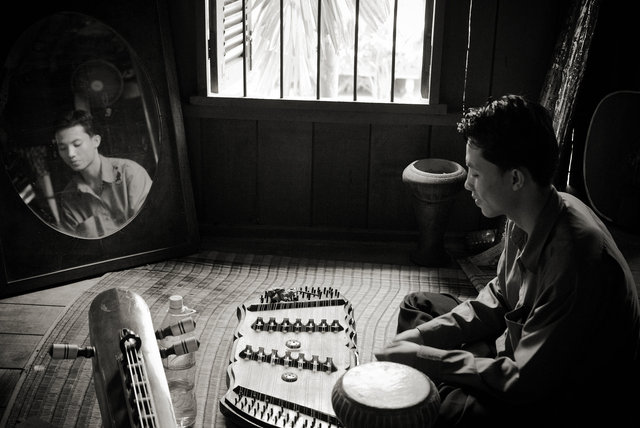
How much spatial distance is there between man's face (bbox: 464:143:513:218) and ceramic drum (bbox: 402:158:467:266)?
170 cm

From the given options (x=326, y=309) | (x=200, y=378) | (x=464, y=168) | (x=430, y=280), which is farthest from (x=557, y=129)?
(x=200, y=378)

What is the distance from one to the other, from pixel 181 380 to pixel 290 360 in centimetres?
43

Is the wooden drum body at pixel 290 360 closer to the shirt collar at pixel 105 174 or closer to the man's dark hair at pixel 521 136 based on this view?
the man's dark hair at pixel 521 136

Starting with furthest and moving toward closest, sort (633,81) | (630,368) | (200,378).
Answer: (633,81) < (200,378) < (630,368)

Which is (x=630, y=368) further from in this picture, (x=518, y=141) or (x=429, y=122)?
(x=429, y=122)

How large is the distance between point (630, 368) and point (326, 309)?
148 cm

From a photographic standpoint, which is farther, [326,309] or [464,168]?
[464,168]

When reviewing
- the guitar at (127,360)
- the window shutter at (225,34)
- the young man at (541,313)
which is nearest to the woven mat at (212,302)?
the guitar at (127,360)

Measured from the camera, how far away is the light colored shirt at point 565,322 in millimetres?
1995

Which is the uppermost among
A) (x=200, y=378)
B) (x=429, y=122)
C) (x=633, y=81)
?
(x=633, y=81)

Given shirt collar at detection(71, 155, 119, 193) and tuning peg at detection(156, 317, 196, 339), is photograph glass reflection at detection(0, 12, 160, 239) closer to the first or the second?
shirt collar at detection(71, 155, 119, 193)

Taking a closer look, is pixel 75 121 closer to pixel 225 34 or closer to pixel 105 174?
pixel 105 174

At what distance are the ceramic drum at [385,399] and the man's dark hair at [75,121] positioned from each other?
7.83ft

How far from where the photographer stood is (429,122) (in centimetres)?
433
